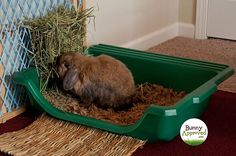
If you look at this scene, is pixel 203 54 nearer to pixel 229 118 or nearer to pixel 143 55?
pixel 143 55

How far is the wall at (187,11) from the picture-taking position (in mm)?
3003

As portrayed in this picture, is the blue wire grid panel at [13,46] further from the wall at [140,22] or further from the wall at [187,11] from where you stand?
the wall at [187,11]

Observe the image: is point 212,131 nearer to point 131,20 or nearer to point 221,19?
point 131,20

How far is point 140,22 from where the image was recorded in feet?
8.63

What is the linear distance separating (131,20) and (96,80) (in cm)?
95

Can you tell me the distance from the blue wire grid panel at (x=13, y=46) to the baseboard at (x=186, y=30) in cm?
149

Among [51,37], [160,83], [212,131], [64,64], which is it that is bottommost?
[212,131]

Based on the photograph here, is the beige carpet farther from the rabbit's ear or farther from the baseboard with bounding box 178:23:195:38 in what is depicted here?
the rabbit's ear

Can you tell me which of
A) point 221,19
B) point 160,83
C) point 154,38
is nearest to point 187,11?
point 221,19

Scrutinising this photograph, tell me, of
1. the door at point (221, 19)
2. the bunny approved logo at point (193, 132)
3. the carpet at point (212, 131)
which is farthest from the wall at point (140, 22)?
the bunny approved logo at point (193, 132)

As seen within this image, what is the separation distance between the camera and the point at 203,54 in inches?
103

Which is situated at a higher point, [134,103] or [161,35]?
[161,35]

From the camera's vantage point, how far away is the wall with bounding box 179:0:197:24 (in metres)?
3.00

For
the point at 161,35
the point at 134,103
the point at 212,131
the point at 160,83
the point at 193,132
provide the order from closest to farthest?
1. the point at 193,132
2. the point at 212,131
3. the point at 134,103
4. the point at 160,83
5. the point at 161,35
